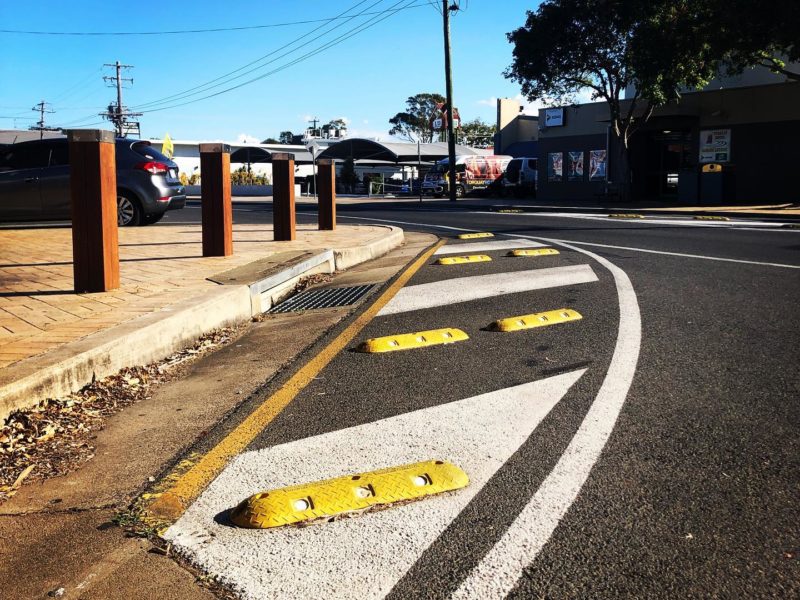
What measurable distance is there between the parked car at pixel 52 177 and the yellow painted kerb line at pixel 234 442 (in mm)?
8978

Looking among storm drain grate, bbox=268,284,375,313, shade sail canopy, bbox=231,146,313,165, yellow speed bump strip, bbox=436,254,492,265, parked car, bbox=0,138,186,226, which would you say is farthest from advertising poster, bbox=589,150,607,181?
storm drain grate, bbox=268,284,375,313

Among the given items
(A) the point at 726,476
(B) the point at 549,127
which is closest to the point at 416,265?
(A) the point at 726,476

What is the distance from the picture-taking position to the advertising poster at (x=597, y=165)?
3612cm

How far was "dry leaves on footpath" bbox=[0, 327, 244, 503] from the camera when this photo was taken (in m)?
3.44

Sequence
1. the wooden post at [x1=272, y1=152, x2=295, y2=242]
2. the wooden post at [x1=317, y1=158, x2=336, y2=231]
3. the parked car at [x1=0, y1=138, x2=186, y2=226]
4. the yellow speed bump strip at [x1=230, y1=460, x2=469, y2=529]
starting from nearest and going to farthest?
the yellow speed bump strip at [x1=230, y1=460, x2=469, y2=529]
the wooden post at [x1=272, y1=152, x2=295, y2=242]
the parked car at [x1=0, y1=138, x2=186, y2=226]
the wooden post at [x1=317, y1=158, x2=336, y2=231]

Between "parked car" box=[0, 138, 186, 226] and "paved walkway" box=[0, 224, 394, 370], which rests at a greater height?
"parked car" box=[0, 138, 186, 226]

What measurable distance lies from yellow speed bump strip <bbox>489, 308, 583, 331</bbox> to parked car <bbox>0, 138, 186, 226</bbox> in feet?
31.0

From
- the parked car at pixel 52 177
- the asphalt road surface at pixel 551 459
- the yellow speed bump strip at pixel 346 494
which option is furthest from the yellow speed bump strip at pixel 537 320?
the parked car at pixel 52 177

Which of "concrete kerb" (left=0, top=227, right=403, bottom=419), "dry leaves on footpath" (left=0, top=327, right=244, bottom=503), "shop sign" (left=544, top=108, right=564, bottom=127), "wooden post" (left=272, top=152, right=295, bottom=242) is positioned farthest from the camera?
"shop sign" (left=544, top=108, right=564, bottom=127)

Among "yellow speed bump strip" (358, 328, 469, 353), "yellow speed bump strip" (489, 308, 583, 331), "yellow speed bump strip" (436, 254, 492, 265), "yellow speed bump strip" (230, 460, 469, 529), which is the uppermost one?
"yellow speed bump strip" (436, 254, 492, 265)

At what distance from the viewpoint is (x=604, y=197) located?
33.3m

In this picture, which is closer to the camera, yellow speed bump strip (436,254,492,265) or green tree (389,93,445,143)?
yellow speed bump strip (436,254,492,265)

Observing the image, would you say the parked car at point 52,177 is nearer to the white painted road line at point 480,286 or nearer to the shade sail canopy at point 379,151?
the white painted road line at point 480,286

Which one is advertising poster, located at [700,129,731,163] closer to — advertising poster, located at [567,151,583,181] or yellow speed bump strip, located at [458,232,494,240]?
advertising poster, located at [567,151,583,181]
